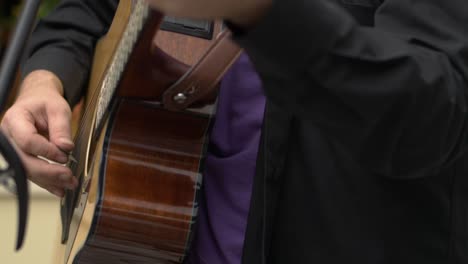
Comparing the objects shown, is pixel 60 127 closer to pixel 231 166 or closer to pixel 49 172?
pixel 49 172

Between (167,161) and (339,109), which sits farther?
(167,161)

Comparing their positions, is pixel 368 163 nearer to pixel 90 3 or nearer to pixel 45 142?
pixel 45 142

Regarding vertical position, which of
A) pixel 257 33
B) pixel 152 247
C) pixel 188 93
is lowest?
pixel 152 247

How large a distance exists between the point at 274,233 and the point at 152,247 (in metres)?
0.17

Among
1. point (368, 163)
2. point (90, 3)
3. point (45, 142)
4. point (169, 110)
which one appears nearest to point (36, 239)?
point (90, 3)

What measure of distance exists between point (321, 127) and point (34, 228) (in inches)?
99.2

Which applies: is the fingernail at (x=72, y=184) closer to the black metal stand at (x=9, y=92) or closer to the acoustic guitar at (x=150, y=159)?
the acoustic guitar at (x=150, y=159)

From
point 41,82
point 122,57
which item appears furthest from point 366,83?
point 41,82

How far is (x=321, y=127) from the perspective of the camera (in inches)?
33.3

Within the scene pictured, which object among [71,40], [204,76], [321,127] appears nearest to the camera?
[321,127]

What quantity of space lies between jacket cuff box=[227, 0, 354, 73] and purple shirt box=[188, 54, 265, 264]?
1.20 ft

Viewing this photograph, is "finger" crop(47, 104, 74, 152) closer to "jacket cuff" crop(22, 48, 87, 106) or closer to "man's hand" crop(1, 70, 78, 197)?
"man's hand" crop(1, 70, 78, 197)

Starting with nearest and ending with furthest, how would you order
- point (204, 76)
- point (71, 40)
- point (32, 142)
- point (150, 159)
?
point (204, 76) → point (150, 159) → point (32, 142) → point (71, 40)

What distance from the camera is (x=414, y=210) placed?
1.04 meters
